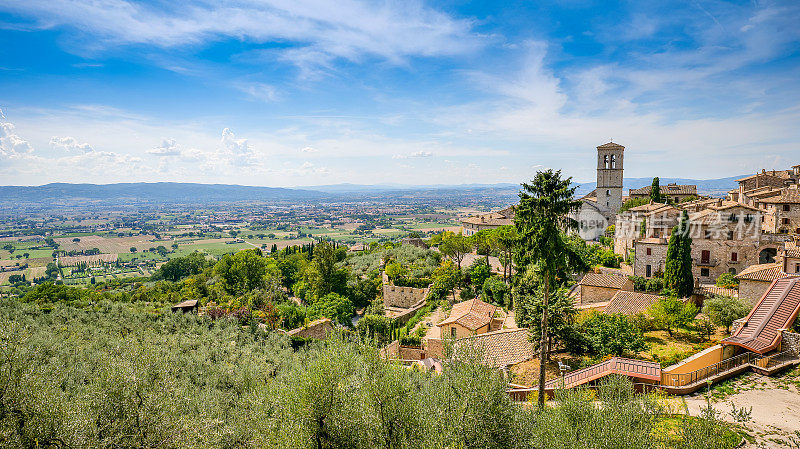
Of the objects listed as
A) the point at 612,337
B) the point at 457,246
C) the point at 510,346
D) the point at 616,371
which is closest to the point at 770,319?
the point at 612,337

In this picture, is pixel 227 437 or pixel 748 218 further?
pixel 748 218

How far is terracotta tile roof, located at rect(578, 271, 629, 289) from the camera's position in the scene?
103 ft

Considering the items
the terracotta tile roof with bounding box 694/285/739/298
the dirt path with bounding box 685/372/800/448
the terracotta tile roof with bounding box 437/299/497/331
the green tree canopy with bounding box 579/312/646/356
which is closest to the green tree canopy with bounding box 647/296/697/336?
the green tree canopy with bounding box 579/312/646/356

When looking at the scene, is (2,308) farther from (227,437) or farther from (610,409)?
(610,409)

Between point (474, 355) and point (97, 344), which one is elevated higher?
point (474, 355)

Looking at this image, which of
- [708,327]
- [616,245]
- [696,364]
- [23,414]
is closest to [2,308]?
[23,414]

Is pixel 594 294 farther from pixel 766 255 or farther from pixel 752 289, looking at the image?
pixel 766 255

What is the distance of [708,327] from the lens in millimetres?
21531

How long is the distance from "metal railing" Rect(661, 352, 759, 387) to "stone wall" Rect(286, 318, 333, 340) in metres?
20.9

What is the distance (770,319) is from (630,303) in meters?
8.87

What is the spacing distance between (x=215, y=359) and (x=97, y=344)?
5517 millimetres

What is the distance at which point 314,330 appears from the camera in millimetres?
30578

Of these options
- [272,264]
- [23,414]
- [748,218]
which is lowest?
[272,264]

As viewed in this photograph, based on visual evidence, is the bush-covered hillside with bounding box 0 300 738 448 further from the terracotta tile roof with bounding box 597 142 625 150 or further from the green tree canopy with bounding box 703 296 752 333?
the terracotta tile roof with bounding box 597 142 625 150
